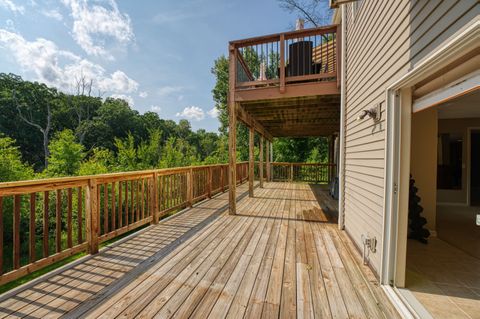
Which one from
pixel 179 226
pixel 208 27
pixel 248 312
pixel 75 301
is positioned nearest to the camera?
pixel 248 312

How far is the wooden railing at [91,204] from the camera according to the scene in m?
2.03

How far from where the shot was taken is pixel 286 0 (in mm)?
10672

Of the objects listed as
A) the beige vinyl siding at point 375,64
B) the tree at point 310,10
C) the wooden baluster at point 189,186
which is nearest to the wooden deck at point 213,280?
the beige vinyl siding at point 375,64

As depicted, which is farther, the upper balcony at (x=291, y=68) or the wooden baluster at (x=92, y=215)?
the upper balcony at (x=291, y=68)

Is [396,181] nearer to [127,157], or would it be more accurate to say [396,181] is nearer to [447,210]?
[447,210]

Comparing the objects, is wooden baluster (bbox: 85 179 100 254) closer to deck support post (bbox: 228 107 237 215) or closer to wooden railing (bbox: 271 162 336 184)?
deck support post (bbox: 228 107 237 215)

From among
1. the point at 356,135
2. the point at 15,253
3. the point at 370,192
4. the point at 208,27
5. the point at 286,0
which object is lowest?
the point at 15,253

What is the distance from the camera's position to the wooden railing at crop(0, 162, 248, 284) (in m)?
2.03

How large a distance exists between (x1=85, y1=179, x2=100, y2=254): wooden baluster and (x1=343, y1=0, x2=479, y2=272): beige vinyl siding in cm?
331

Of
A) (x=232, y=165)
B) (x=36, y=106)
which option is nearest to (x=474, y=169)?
(x=232, y=165)

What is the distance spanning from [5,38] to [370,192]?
78.1 ft

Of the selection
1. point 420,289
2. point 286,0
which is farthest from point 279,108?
point 286,0

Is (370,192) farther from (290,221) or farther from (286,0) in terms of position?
(286,0)

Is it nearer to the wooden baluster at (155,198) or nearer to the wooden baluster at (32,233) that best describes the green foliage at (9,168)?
the wooden baluster at (155,198)
